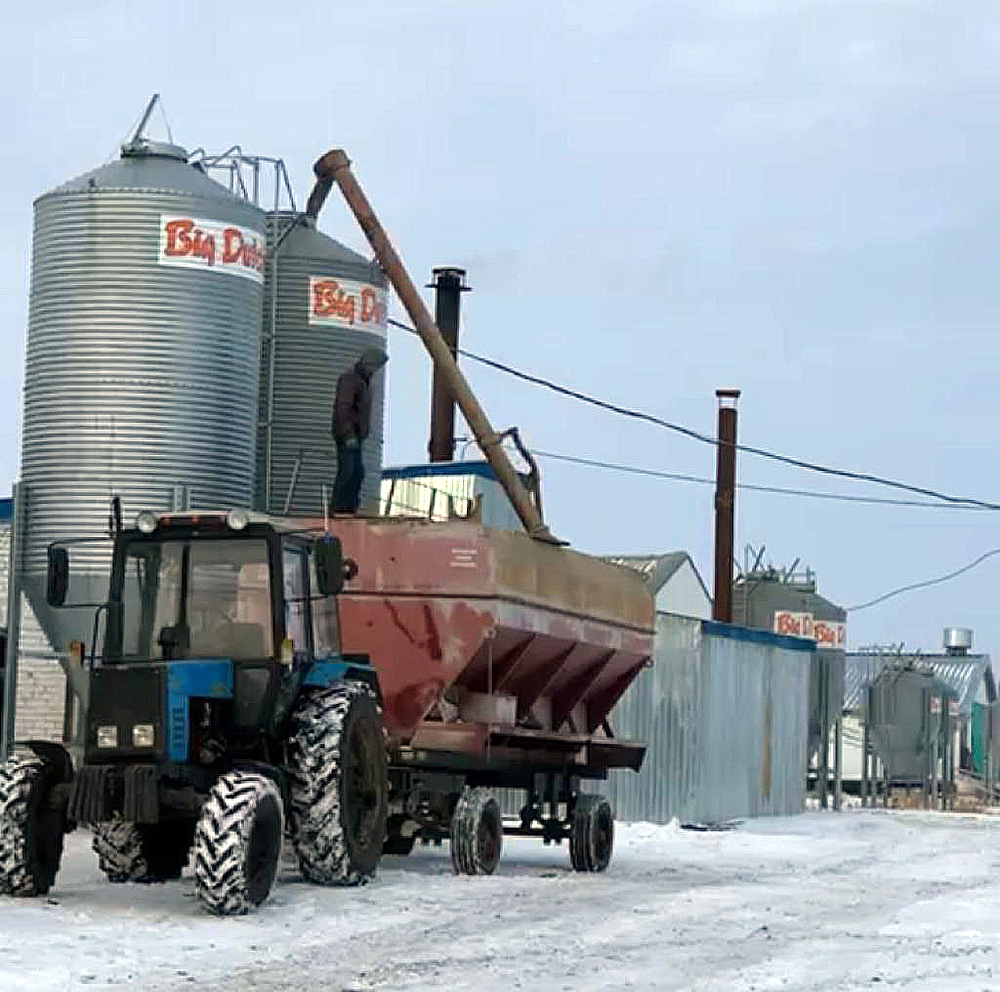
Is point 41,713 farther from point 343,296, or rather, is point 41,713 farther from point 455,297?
point 455,297

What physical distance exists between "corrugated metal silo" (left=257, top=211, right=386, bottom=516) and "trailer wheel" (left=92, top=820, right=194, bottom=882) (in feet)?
25.2

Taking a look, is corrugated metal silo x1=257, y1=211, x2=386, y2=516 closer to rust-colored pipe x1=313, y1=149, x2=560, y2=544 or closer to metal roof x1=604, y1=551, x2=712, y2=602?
rust-colored pipe x1=313, y1=149, x2=560, y2=544

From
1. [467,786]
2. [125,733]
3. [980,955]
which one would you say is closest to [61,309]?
[467,786]

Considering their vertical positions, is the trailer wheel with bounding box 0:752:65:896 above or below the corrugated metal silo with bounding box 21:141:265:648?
below

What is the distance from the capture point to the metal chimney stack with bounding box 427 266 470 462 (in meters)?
37.4

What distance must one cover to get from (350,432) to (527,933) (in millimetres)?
8841

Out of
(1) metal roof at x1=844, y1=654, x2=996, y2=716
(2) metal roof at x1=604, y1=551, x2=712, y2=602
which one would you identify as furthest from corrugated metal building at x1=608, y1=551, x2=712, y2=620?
(1) metal roof at x1=844, y1=654, x2=996, y2=716

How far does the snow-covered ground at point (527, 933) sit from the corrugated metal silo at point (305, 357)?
5422mm

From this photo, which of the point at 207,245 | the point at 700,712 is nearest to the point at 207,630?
the point at 207,245

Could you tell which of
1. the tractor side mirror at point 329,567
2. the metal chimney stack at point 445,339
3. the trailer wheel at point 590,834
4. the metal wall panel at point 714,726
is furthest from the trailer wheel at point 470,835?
the metal chimney stack at point 445,339

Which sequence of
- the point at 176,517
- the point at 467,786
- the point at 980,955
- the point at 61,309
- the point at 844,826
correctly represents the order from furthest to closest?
the point at 844,826, the point at 61,309, the point at 467,786, the point at 176,517, the point at 980,955

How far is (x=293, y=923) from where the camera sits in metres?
13.4

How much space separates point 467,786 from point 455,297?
20.2 meters

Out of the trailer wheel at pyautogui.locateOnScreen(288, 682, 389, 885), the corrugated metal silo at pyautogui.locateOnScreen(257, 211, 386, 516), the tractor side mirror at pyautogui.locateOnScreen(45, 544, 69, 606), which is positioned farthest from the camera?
the corrugated metal silo at pyautogui.locateOnScreen(257, 211, 386, 516)
